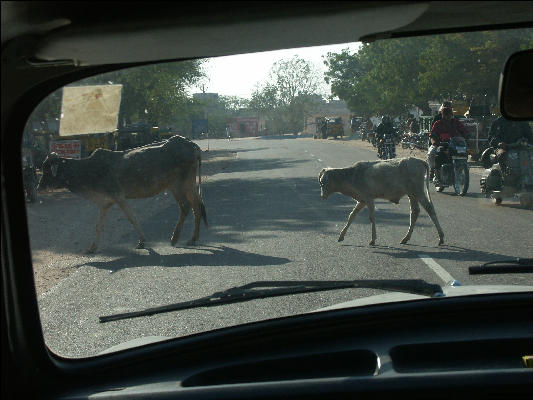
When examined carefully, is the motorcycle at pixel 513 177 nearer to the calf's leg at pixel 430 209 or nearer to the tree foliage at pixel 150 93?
the calf's leg at pixel 430 209

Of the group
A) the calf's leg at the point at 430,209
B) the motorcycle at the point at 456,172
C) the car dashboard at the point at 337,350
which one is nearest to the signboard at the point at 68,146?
the car dashboard at the point at 337,350

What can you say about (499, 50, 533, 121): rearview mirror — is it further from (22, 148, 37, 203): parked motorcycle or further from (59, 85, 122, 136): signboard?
(22, 148, 37, 203): parked motorcycle

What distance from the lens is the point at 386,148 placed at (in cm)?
958

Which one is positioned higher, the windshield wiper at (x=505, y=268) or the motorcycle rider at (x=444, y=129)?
the motorcycle rider at (x=444, y=129)

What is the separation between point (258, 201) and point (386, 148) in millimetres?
4091

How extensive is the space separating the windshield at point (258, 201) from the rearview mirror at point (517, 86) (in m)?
0.82

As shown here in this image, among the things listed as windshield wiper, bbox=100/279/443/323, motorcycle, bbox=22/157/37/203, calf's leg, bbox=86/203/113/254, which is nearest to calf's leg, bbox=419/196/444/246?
calf's leg, bbox=86/203/113/254

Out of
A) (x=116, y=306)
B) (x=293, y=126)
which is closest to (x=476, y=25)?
(x=116, y=306)

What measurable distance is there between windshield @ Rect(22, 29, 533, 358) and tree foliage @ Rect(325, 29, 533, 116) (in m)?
0.02

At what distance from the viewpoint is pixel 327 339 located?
8.30ft

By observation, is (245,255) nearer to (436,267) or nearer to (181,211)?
(181,211)

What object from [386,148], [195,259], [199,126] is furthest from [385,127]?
[199,126]

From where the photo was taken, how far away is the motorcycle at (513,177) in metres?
10.8

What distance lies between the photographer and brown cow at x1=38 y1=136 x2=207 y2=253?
16.8 feet
